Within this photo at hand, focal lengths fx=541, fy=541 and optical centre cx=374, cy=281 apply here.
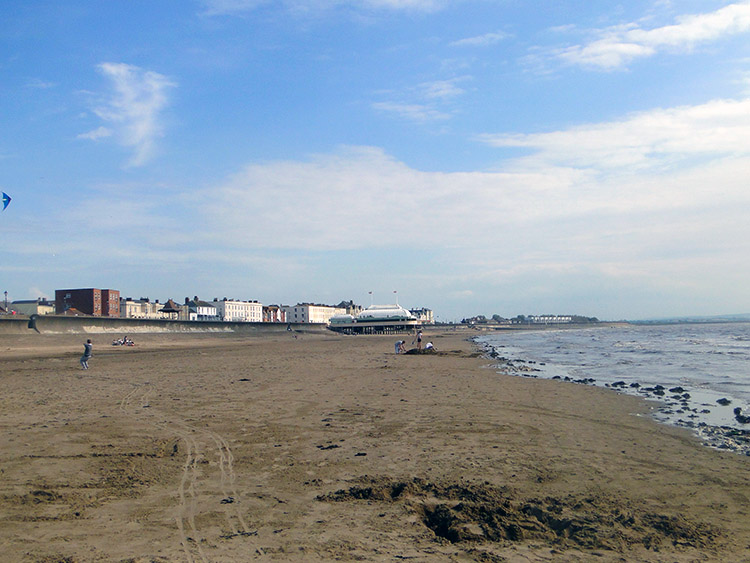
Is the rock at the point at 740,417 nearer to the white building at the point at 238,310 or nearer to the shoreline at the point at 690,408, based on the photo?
the shoreline at the point at 690,408

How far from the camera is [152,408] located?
12.7 metres

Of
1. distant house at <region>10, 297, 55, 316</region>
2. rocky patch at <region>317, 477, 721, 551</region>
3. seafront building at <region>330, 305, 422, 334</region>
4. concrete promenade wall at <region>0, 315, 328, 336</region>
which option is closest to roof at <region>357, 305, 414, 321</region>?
seafront building at <region>330, 305, 422, 334</region>

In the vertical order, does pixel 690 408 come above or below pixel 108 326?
below

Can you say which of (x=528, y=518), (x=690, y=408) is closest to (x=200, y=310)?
(x=690, y=408)

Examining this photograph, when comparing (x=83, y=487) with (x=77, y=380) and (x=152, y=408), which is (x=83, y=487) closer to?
(x=152, y=408)

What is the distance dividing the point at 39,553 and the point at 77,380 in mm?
15892

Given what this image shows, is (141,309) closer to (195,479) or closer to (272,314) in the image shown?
(272,314)

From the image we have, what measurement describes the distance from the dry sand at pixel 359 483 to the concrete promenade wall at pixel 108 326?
40267 millimetres

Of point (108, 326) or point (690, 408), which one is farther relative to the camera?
point (108, 326)

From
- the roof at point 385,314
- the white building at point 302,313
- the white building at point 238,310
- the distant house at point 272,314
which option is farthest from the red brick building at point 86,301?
the white building at point 302,313

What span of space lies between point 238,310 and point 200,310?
20853 millimetres

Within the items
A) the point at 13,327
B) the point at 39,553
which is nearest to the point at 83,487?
the point at 39,553

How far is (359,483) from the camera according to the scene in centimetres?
697

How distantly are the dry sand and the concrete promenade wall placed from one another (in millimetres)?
40267
